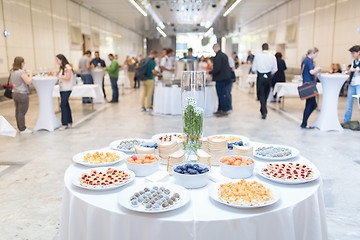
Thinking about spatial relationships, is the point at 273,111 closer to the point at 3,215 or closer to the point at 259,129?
the point at 259,129

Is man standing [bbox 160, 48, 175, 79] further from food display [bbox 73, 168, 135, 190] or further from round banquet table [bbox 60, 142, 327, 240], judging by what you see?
round banquet table [bbox 60, 142, 327, 240]

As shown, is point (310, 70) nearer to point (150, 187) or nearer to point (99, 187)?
point (150, 187)

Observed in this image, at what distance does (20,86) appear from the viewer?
5793 millimetres

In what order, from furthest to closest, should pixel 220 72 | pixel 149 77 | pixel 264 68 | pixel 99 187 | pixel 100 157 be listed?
pixel 149 77 → pixel 220 72 → pixel 264 68 → pixel 100 157 → pixel 99 187

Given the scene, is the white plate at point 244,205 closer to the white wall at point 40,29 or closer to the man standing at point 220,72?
the man standing at point 220,72

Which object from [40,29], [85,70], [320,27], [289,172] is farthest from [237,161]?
[320,27]

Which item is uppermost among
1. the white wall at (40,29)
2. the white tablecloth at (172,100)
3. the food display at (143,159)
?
the white wall at (40,29)

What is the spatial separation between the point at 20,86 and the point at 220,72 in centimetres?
394

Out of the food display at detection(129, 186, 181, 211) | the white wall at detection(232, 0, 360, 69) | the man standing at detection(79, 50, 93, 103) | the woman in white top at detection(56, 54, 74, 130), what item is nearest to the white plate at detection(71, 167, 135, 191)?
the food display at detection(129, 186, 181, 211)

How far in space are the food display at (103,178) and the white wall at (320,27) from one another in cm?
1042

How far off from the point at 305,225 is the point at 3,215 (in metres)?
2.48

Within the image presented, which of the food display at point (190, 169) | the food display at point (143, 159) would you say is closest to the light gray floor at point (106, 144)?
the food display at point (143, 159)

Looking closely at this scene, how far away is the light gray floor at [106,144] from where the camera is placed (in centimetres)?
288

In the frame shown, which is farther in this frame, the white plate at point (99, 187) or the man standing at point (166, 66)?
the man standing at point (166, 66)
